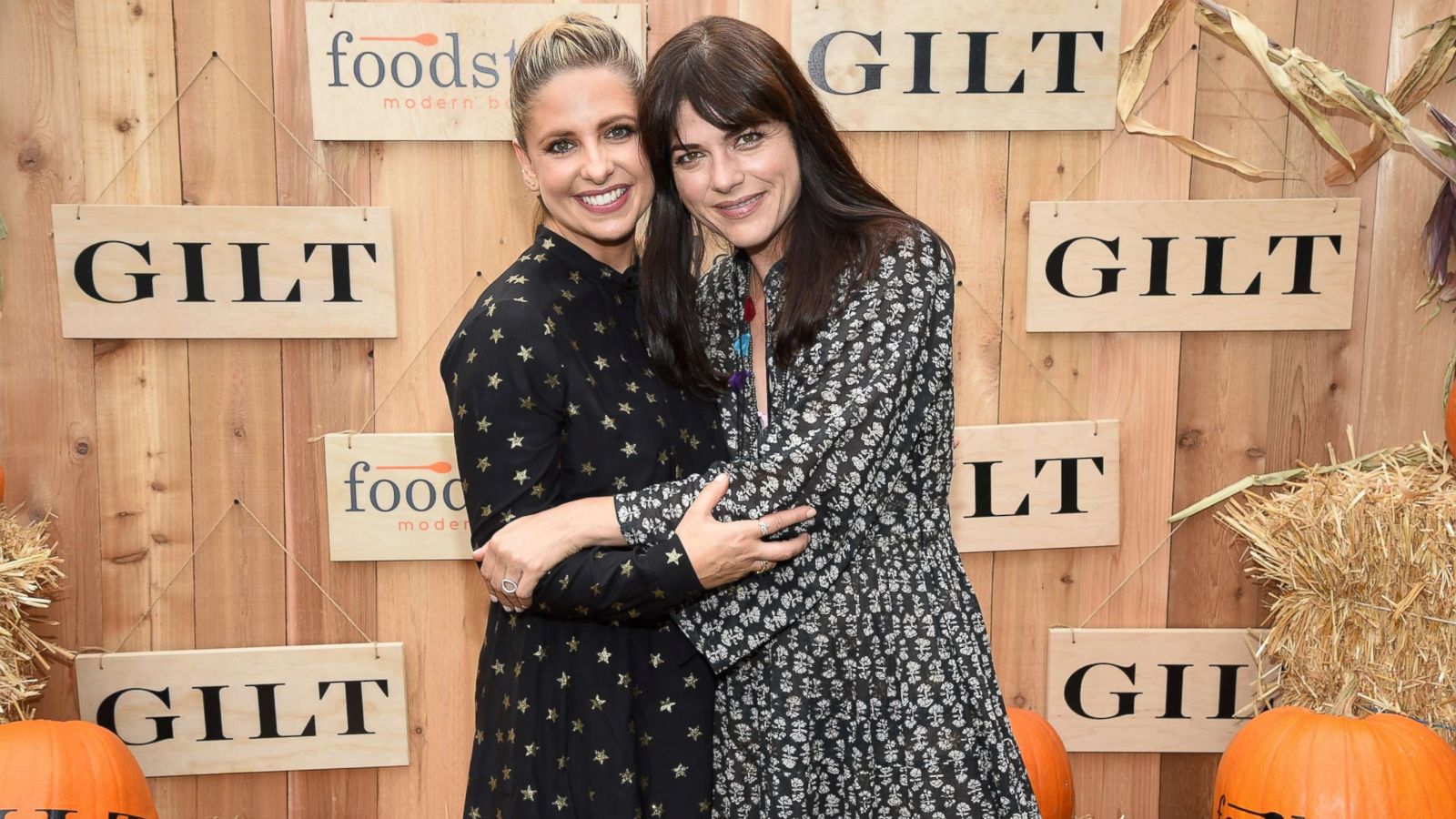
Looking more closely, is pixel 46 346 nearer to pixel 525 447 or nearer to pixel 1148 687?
pixel 525 447

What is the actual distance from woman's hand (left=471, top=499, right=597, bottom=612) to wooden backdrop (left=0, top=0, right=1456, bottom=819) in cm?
101

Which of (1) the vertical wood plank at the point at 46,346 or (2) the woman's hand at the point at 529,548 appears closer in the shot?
(2) the woman's hand at the point at 529,548

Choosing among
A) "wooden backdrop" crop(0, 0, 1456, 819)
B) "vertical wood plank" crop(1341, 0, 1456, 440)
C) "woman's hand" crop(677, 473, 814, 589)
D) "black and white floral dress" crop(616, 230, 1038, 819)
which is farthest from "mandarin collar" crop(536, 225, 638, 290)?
"vertical wood plank" crop(1341, 0, 1456, 440)

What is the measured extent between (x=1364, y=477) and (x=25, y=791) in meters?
2.40

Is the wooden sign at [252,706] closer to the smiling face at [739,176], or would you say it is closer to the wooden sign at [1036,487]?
the wooden sign at [1036,487]

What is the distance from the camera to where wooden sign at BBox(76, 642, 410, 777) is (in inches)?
89.6

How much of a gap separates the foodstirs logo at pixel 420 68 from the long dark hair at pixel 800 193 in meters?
0.81

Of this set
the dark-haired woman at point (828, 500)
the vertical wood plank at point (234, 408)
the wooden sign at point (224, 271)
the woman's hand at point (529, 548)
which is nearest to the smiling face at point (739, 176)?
the dark-haired woman at point (828, 500)

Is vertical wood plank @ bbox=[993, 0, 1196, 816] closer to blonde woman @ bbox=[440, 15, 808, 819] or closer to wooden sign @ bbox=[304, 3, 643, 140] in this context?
wooden sign @ bbox=[304, 3, 643, 140]

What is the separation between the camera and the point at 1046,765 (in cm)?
221

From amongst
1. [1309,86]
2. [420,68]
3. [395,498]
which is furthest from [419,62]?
[1309,86]

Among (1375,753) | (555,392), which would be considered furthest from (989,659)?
(1375,753)

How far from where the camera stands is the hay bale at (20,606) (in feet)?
6.30

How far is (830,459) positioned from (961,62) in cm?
121
